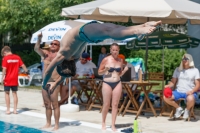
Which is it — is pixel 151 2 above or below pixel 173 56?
above

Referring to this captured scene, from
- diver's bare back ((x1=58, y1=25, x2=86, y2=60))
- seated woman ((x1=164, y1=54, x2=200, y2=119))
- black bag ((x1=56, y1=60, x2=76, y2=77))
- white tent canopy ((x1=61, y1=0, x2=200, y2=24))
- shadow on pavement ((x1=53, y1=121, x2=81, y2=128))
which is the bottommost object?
shadow on pavement ((x1=53, y1=121, x2=81, y2=128))

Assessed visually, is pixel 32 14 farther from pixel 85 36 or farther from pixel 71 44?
pixel 85 36

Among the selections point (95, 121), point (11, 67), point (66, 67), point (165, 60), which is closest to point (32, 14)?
point (165, 60)

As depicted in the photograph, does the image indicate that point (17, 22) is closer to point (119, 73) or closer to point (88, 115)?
point (88, 115)

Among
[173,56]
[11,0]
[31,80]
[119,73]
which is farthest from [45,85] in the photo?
[173,56]

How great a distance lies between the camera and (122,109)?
12539mm

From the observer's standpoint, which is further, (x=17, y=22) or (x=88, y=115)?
(x=17, y=22)

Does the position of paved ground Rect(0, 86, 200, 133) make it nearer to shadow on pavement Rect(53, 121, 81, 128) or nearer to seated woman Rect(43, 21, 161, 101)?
shadow on pavement Rect(53, 121, 81, 128)

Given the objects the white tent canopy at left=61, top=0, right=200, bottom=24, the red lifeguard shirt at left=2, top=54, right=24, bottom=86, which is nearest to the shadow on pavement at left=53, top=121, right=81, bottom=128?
the red lifeguard shirt at left=2, top=54, right=24, bottom=86

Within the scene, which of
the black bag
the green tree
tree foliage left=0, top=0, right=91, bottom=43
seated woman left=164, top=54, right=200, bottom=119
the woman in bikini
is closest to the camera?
the woman in bikini

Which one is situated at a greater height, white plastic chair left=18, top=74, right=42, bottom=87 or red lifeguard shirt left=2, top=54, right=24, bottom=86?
red lifeguard shirt left=2, top=54, right=24, bottom=86

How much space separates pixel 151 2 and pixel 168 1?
0.42 m

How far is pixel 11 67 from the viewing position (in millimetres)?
12477

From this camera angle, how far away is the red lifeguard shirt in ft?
40.5
